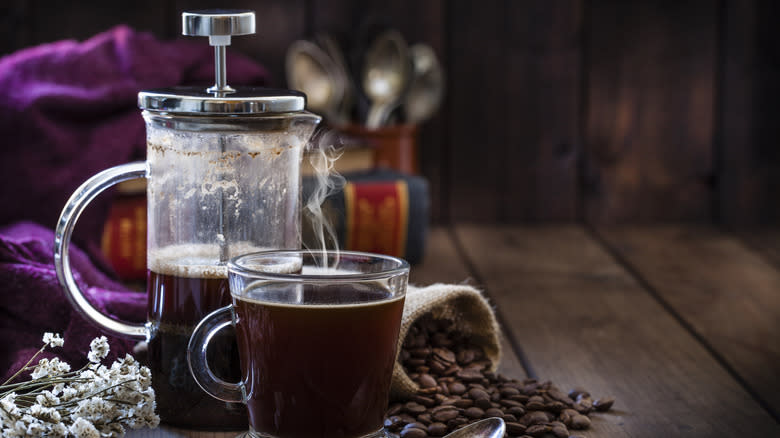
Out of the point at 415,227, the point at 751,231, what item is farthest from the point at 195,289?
the point at 751,231

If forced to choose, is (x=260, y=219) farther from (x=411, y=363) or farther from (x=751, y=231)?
(x=751, y=231)

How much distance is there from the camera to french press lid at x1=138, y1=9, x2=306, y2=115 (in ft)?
2.68

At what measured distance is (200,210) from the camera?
2.86ft

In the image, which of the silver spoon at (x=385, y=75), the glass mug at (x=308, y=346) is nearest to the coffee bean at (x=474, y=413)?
the glass mug at (x=308, y=346)

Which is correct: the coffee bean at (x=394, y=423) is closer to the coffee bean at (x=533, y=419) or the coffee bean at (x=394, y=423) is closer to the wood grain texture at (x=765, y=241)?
the coffee bean at (x=533, y=419)

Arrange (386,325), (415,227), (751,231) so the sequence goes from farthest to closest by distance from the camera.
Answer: (751,231), (415,227), (386,325)

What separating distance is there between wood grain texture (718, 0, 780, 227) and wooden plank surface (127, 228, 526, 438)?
2.22 feet

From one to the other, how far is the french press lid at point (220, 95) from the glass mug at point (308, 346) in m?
0.13

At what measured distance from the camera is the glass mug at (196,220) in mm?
861

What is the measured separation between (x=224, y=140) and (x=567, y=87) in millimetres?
1435

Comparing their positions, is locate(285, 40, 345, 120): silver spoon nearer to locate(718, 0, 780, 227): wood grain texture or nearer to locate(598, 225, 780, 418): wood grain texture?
locate(598, 225, 780, 418): wood grain texture

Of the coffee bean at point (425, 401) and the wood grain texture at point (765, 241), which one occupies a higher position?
the coffee bean at point (425, 401)

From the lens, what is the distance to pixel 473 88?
216 centimetres

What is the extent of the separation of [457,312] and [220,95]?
0.38 m
